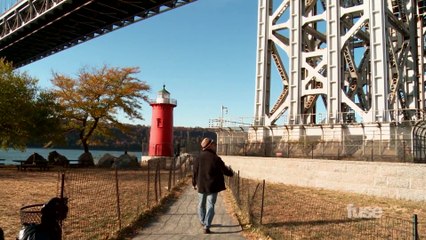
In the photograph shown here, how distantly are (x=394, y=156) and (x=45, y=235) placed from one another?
15.6m

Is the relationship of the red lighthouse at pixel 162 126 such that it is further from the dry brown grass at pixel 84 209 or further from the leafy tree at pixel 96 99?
the dry brown grass at pixel 84 209

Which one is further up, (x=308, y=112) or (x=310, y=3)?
(x=310, y=3)

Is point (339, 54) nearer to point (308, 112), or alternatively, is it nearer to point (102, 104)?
point (308, 112)

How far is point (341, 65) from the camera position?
26266 millimetres

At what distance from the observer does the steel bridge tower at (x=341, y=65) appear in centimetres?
2466

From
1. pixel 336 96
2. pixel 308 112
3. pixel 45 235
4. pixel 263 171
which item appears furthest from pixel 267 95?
pixel 45 235

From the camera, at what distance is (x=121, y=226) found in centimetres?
797

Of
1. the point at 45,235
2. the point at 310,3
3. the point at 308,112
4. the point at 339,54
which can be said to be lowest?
the point at 45,235

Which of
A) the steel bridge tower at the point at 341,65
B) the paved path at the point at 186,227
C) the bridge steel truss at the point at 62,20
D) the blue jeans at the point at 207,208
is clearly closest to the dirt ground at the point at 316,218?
the paved path at the point at 186,227

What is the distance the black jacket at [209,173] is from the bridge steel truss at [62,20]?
88.0 feet

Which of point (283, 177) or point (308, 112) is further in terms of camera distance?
point (308, 112)

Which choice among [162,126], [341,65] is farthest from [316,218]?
[162,126]

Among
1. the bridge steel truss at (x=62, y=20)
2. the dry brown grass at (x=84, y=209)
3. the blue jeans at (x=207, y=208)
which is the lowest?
the dry brown grass at (x=84, y=209)

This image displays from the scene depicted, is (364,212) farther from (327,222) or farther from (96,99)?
(96,99)
